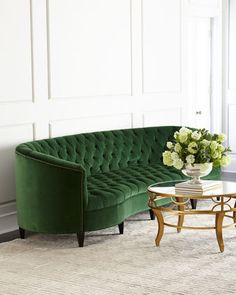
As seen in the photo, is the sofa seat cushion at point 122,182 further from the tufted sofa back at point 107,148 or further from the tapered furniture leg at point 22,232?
the tapered furniture leg at point 22,232

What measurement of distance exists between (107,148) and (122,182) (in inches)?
33.6

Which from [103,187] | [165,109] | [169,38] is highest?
[169,38]

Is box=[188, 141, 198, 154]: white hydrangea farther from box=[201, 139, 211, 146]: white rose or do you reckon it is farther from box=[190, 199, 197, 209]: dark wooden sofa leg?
box=[190, 199, 197, 209]: dark wooden sofa leg

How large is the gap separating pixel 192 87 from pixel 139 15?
1.80 meters

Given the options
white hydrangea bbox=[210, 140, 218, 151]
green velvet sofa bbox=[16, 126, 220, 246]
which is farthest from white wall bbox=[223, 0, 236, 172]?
white hydrangea bbox=[210, 140, 218, 151]

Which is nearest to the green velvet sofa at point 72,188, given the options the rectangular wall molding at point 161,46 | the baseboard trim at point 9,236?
the baseboard trim at point 9,236

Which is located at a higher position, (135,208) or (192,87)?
(192,87)

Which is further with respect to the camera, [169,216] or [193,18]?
[193,18]

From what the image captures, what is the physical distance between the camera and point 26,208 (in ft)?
19.5

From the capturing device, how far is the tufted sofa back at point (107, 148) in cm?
657

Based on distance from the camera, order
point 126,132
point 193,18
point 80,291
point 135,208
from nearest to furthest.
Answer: point 80,291 < point 135,208 < point 126,132 < point 193,18

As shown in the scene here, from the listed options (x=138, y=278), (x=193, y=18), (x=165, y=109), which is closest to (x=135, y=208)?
(x=138, y=278)

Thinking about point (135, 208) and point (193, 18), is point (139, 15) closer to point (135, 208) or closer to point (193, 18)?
point (193, 18)

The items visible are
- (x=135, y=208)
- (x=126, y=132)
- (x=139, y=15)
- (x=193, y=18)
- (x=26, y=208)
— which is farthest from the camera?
(x=193, y=18)
